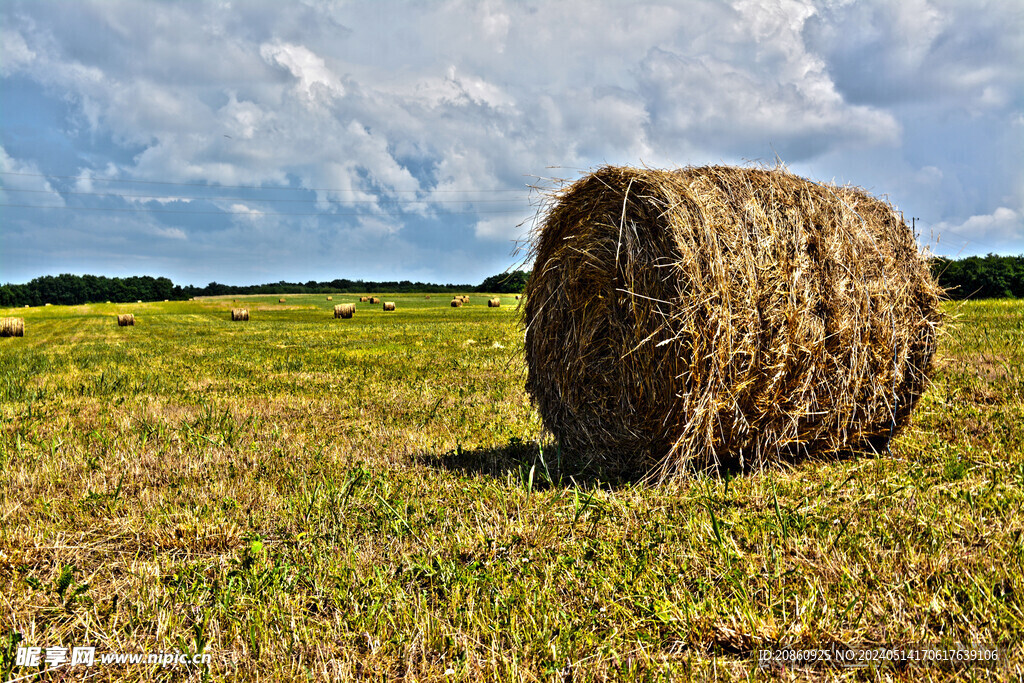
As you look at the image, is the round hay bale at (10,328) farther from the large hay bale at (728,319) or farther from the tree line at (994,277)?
the tree line at (994,277)

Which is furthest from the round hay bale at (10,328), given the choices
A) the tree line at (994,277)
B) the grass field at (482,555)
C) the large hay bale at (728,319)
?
the tree line at (994,277)

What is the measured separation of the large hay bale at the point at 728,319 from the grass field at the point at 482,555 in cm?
42

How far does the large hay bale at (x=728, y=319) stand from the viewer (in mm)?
4934

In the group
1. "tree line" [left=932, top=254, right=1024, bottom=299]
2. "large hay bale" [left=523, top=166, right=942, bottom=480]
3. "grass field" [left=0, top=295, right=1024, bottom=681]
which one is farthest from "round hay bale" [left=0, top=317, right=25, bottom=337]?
"tree line" [left=932, top=254, right=1024, bottom=299]

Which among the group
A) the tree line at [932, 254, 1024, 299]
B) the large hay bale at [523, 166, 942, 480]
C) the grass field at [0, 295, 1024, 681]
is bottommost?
the grass field at [0, 295, 1024, 681]

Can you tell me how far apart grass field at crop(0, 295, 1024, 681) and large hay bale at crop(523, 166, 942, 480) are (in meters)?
0.42

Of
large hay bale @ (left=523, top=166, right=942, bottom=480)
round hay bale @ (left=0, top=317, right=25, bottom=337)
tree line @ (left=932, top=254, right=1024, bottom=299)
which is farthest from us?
tree line @ (left=932, top=254, right=1024, bottom=299)

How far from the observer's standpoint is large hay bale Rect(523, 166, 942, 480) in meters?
4.93

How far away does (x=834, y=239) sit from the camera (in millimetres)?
5441

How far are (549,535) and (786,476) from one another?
7.70 feet

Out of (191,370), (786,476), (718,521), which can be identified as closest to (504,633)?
(718,521)

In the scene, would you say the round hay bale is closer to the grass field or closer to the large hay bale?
the grass field

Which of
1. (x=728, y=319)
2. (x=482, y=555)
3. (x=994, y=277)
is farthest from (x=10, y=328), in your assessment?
(x=994, y=277)

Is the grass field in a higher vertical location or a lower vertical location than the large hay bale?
lower
